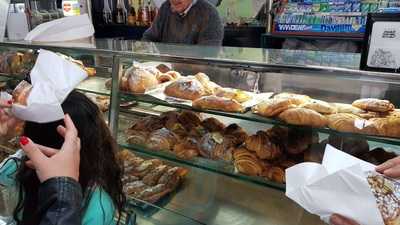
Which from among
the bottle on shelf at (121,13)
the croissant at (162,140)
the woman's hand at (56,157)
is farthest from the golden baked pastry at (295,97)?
the bottle on shelf at (121,13)

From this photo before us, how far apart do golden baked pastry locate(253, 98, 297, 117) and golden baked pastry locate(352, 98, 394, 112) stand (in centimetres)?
23

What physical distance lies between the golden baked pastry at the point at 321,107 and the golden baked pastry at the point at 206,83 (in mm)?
442

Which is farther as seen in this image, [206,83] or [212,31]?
[212,31]

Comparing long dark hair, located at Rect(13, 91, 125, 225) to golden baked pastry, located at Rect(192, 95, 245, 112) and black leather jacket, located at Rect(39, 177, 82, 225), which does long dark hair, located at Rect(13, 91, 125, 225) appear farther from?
golden baked pastry, located at Rect(192, 95, 245, 112)

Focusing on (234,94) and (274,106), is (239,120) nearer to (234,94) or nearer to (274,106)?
(234,94)

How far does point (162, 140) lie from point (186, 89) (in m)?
0.27

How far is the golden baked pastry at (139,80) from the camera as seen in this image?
5.36ft

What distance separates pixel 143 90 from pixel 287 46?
2.49 m

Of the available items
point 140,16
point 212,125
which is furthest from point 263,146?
point 140,16

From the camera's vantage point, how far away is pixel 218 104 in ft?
4.66

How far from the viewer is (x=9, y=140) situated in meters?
2.09

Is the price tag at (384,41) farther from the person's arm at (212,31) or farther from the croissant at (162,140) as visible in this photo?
the person's arm at (212,31)

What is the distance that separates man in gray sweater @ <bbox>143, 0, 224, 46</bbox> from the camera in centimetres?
297

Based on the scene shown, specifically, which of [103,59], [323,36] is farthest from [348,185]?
[323,36]
